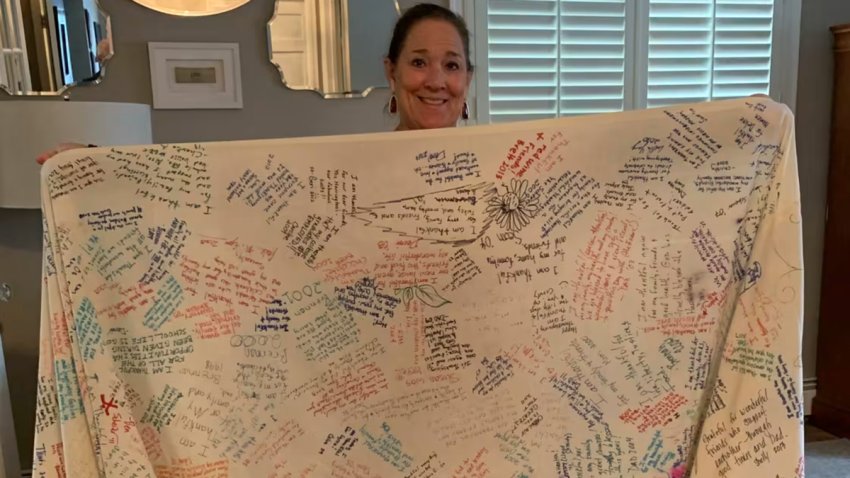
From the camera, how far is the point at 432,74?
150 cm

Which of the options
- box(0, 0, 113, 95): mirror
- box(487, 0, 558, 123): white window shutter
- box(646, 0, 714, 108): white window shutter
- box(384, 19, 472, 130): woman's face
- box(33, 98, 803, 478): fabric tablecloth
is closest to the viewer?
box(33, 98, 803, 478): fabric tablecloth

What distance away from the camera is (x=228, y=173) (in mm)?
969

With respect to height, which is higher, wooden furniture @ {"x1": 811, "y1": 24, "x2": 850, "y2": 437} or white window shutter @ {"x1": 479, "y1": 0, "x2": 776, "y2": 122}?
white window shutter @ {"x1": 479, "y1": 0, "x2": 776, "y2": 122}

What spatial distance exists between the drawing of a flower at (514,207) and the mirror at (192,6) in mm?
1346

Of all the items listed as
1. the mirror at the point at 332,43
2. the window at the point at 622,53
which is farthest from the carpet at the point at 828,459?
the mirror at the point at 332,43

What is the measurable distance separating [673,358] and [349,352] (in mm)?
532

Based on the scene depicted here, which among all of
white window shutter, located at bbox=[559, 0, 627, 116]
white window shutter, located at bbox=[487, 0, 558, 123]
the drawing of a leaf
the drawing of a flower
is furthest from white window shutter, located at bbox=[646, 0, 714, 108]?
the drawing of a leaf

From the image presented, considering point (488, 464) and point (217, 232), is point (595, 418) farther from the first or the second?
point (217, 232)

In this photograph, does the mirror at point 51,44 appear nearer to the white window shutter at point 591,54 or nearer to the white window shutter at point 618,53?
the white window shutter at point 618,53

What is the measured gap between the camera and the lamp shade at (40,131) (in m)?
1.55

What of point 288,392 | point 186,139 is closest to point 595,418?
point 288,392

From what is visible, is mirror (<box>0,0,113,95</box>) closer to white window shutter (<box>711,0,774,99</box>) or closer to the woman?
the woman

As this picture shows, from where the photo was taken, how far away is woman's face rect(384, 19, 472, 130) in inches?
59.2

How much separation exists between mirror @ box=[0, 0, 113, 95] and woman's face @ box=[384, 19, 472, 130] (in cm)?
99
